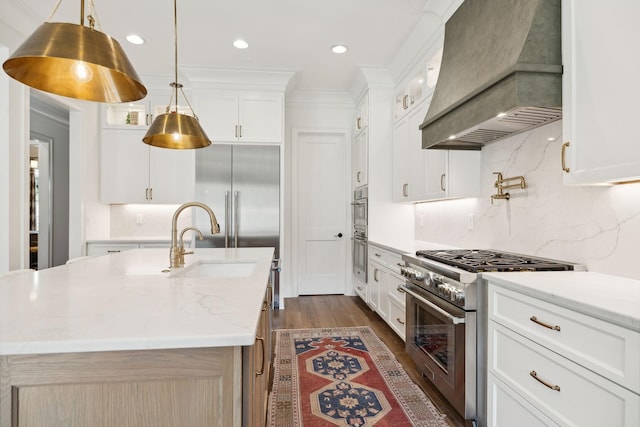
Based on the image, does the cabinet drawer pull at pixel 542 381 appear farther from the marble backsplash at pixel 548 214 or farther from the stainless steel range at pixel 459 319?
the marble backsplash at pixel 548 214

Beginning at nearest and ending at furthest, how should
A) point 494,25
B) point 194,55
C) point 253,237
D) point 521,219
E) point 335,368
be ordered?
point 494,25, point 521,219, point 335,368, point 194,55, point 253,237

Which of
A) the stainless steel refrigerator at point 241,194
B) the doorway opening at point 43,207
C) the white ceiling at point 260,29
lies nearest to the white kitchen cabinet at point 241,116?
the stainless steel refrigerator at point 241,194

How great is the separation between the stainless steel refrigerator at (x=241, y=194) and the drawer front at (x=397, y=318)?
149cm

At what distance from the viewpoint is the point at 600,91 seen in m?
1.37

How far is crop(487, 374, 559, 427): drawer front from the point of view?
4.60 feet

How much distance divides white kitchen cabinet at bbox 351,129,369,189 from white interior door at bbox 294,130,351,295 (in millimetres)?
166

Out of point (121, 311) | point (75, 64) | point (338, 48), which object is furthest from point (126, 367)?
point (338, 48)

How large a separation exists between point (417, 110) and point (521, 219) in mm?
1448

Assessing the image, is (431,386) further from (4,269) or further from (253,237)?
(4,269)

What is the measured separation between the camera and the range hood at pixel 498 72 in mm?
1566

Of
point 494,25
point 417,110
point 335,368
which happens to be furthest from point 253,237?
point 494,25

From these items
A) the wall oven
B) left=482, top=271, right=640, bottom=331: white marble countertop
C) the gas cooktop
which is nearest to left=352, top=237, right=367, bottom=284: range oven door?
the wall oven

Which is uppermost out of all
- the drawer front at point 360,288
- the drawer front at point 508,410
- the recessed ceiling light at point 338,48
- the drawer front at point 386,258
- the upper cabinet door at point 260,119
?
the recessed ceiling light at point 338,48

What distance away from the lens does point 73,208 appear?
3.95 meters
